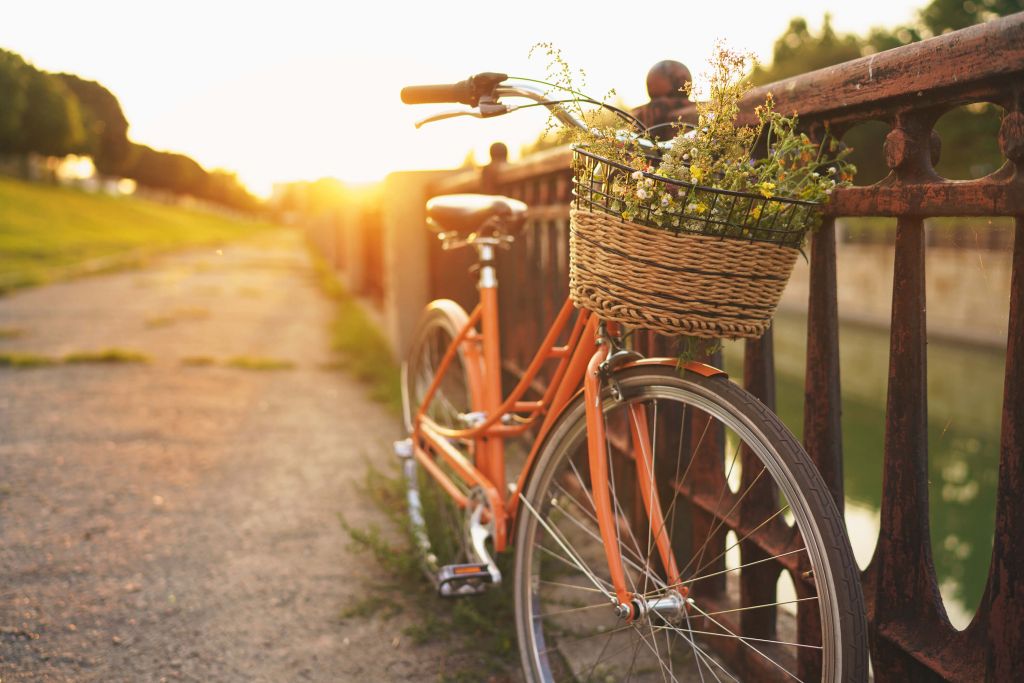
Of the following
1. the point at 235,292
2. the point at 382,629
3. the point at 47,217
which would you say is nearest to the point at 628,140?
the point at 382,629

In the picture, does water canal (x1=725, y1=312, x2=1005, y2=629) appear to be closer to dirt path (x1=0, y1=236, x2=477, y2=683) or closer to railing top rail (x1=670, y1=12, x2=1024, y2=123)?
railing top rail (x1=670, y1=12, x2=1024, y2=123)

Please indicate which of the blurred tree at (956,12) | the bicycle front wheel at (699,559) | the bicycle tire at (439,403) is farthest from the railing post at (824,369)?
the blurred tree at (956,12)

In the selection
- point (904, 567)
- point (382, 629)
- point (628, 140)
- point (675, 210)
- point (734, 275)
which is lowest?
point (382, 629)

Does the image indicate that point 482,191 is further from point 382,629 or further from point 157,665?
point 157,665

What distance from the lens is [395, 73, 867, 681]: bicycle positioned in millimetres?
1443

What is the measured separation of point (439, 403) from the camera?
10.2 feet

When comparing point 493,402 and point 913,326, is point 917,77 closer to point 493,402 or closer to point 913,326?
point 913,326

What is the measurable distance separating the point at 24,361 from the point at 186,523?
3.35m

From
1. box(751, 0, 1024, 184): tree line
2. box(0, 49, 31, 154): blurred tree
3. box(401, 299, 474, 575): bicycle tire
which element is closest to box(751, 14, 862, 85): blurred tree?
box(751, 0, 1024, 184): tree line

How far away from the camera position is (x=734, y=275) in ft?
4.54

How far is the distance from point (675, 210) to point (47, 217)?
2976cm

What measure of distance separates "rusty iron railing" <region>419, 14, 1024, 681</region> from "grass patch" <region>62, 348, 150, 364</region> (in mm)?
5001

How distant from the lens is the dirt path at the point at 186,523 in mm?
2229

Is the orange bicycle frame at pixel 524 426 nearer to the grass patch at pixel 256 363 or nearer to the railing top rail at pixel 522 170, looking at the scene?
the railing top rail at pixel 522 170
